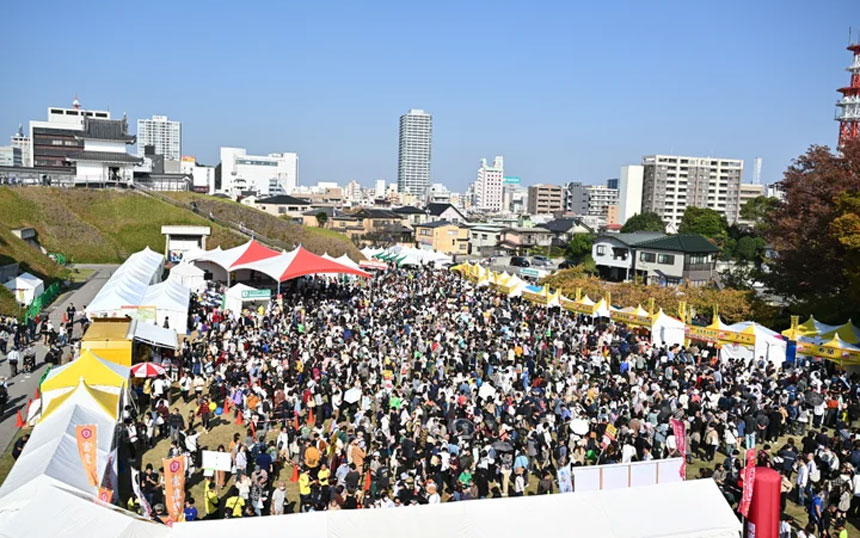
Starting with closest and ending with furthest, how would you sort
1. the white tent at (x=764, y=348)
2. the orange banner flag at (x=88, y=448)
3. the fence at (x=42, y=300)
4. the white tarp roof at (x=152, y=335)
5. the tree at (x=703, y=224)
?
1. the orange banner flag at (x=88, y=448)
2. the white tarp roof at (x=152, y=335)
3. the white tent at (x=764, y=348)
4. the fence at (x=42, y=300)
5. the tree at (x=703, y=224)

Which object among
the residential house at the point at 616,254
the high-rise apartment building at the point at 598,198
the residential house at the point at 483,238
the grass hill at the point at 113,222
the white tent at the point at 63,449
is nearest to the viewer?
the white tent at the point at 63,449

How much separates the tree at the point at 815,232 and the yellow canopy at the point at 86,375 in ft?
65.9

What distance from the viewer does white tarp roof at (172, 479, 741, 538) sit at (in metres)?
6.88

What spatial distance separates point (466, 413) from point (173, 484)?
5220 millimetres

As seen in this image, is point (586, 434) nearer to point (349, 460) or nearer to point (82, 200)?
point (349, 460)

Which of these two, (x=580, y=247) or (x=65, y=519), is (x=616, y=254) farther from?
(x=65, y=519)

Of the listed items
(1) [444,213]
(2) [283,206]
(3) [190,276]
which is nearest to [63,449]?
(3) [190,276]

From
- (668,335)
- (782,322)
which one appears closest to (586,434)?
(668,335)

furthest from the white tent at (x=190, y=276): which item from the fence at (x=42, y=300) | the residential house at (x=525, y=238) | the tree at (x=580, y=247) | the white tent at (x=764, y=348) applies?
the residential house at (x=525, y=238)

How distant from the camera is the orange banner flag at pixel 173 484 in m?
8.80

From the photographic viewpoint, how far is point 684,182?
9869cm

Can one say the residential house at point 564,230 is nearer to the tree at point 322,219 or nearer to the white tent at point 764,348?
the tree at point 322,219

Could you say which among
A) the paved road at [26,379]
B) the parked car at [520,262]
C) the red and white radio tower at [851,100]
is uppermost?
the red and white radio tower at [851,100]

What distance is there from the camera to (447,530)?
23.3 ft
